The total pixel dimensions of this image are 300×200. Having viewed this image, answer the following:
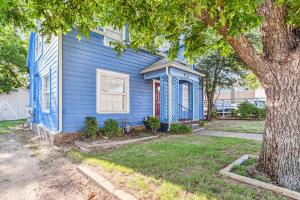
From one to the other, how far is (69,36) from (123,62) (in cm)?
249

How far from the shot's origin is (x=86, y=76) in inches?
272

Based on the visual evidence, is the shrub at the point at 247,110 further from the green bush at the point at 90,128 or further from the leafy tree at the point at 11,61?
the leafy tree at the point at 11,61

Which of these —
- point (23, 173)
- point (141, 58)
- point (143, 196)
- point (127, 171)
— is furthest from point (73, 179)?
point (141, 58)

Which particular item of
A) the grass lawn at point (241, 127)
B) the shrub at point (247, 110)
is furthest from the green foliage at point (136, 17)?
the shrub at point (247, 110)

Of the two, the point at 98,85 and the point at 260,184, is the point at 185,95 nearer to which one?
the point at 98,85

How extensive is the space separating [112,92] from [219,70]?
8.73 meters

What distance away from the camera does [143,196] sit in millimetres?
2605

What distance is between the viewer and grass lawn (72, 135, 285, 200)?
260 centimetres

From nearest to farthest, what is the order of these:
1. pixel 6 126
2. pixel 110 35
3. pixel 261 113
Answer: pixel 110 35 → pixel 6 126 → pixel 261 113

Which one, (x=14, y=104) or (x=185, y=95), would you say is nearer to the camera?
(x=185, y=95)

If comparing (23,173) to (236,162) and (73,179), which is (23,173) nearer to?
(73,179)

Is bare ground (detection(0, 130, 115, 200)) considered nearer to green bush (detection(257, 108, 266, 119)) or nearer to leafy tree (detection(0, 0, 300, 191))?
leafy tree (detection(0, 0, 300, 191))

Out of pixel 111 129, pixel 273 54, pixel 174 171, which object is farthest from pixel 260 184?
pixel 111 129

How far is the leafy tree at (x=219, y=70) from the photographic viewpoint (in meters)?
12.8
